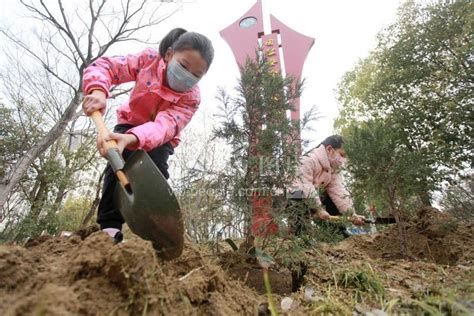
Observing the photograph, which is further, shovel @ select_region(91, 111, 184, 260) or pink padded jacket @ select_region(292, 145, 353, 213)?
pink padded jacket @ select_region(292, 145, 353, 213)

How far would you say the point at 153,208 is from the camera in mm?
1306

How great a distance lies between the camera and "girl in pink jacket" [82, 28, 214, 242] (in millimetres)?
1874

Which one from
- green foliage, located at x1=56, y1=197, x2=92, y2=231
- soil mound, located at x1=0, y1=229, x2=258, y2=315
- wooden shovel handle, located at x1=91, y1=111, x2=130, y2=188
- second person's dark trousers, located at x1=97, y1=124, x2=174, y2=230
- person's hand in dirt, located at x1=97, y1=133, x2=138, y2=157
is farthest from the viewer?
green foliage, located at x1=56, y1=197, x2=92, y2=231

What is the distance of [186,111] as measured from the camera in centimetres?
221

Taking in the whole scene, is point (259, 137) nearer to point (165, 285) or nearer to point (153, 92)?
point (153, 92)

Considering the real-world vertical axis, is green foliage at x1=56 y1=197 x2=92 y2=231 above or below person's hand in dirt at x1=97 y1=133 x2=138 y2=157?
above

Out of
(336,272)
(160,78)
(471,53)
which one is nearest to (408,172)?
(336,272)

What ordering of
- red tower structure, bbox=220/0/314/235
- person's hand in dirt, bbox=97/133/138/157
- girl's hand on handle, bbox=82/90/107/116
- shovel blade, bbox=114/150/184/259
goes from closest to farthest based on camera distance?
shovel blade, bbox=114/150/184/259, person's hand in dirt, bbox=97/133/138/157, girl's hand on handle, bbox=82/90/107/116, red tower structure, bbox=220/0/314/235

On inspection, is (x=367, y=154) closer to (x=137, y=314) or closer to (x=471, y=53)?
(x=137, y=314)

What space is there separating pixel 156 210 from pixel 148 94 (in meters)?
1.10

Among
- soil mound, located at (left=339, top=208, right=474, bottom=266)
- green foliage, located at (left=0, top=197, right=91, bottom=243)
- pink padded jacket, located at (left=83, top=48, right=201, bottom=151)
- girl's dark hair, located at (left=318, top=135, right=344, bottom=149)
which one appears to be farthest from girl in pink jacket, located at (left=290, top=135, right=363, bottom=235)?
green foliage, located at (left=0, top=197, right=91, bottom=243)

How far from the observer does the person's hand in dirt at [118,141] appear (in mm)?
1560

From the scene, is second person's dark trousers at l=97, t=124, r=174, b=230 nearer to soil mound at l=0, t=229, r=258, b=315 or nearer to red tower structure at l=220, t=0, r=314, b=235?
soil mound at l=0, t=229, r=258, b=315

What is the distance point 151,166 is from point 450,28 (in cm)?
842
